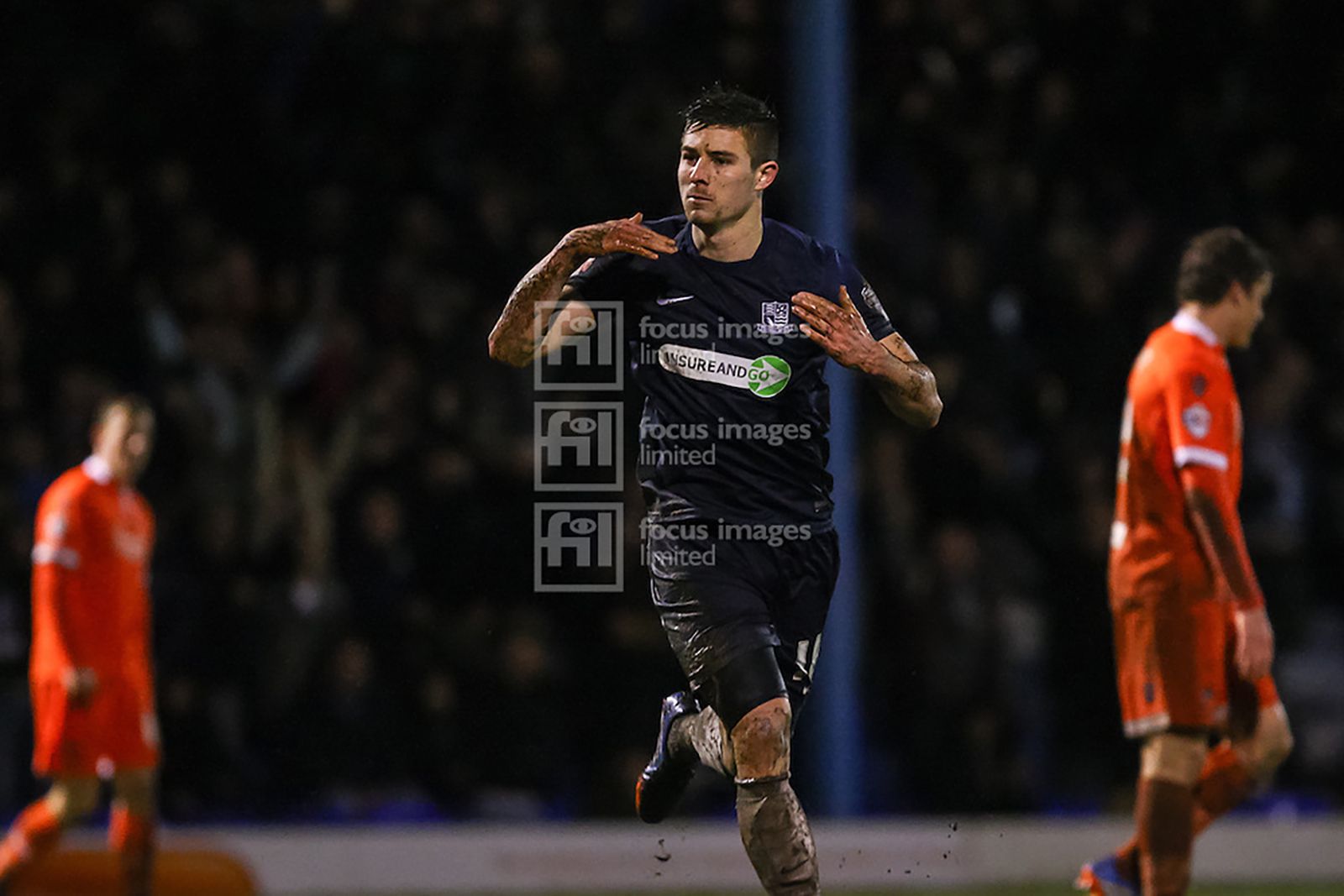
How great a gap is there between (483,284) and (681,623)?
4.85 metres

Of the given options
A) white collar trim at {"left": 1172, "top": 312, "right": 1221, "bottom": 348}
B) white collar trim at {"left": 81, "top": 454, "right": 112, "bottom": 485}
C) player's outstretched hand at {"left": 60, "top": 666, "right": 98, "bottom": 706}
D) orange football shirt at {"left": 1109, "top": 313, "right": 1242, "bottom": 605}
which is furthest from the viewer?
white collar trim at {"left": 81, "top": 454, "right": 112, "bottom": 485}

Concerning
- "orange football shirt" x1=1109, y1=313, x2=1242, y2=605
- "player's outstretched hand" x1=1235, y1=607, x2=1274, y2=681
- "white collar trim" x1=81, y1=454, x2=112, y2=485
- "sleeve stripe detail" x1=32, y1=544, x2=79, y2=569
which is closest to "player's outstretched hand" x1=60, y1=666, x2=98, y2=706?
"sleeve stripe detail" x1=32, y1=544, x2=79, y2=569

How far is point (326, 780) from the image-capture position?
8.55 meters

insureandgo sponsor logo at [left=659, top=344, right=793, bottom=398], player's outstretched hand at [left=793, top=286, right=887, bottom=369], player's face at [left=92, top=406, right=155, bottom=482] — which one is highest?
player's face at [left=92, top=406, right=155, bottom=482]

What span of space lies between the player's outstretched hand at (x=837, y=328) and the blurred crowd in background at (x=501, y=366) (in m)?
3.60

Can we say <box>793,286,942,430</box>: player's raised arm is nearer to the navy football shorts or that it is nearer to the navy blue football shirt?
the navy blue football shirt

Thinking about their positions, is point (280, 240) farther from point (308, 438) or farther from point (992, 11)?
point (992, 11)

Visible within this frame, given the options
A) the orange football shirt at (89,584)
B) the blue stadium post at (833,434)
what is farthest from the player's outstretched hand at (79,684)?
the blue stadium post at (833,434)

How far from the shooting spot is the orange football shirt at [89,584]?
7.47 m

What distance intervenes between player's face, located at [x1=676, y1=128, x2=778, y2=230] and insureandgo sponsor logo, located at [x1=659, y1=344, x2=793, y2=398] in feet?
1.01

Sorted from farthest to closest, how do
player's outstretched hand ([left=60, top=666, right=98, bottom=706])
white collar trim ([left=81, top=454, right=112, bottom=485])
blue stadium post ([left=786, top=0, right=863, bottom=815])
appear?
blue stadium post ([left=786, top=0, right=863, bottom=815]), white collar trim ([left=81, top=454, right=112, bottom=485]), player's outstretched hand ([left=60, top=666, right=98, bottom=706])

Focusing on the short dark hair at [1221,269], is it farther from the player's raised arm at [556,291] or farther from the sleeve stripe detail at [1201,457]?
the player's raised arm at [556,291]

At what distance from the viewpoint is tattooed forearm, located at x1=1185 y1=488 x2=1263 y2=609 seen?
532cm

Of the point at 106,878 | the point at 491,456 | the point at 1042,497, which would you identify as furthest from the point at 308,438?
the point at 1042,497
